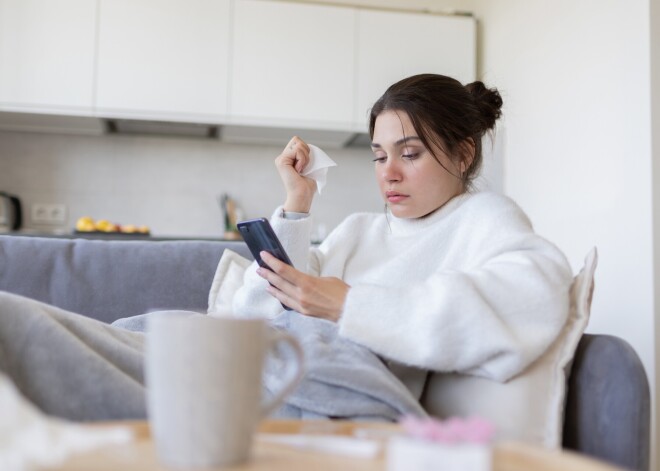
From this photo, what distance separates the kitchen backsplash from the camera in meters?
4.09

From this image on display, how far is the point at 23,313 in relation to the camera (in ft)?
3.02

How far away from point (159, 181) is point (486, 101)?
278cm

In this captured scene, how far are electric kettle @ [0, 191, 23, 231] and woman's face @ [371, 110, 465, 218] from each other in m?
2.75

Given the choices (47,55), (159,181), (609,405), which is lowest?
(609,405)

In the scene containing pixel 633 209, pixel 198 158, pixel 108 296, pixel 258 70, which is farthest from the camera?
pixel 198 158

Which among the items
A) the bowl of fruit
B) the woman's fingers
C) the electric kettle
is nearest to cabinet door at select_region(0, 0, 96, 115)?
the electric kettle

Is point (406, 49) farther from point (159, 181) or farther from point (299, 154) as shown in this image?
point (299, 154)

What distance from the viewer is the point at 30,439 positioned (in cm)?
58

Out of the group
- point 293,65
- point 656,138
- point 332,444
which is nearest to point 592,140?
point 656,138

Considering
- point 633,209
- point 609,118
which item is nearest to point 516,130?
point 609,118

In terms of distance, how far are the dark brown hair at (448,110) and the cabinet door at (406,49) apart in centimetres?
232

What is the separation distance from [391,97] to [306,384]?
0.73 metres

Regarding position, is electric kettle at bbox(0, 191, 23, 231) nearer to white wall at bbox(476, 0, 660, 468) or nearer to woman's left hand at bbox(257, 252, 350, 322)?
white wall at bbox(476, 0, 660, 468)

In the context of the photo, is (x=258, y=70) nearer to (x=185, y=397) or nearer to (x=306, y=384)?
(x=306, y=384)
